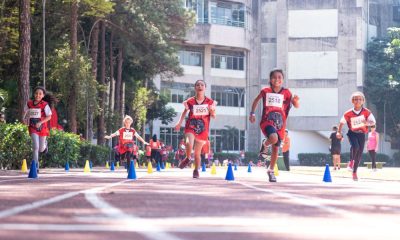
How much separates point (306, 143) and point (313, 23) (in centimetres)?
1191

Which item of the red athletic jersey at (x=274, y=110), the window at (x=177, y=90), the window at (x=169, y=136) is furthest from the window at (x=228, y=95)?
the red athletic jersey at (x=274, y=110)

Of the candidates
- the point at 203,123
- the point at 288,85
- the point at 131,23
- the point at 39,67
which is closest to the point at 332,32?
the point at 288,85

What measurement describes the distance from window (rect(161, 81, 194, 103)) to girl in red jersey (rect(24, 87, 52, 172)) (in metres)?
58.5

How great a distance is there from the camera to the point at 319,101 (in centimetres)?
7538

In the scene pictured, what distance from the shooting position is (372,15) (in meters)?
79.5

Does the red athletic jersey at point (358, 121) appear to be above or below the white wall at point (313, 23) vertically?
below

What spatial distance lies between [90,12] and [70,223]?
98.6 ft

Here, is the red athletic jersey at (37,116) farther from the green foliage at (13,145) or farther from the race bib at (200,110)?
the green foliage at (13,145)

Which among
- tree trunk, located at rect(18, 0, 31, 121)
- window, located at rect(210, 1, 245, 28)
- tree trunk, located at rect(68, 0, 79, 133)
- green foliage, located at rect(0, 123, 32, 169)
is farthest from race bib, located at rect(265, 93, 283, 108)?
window, located at rect(210, 1, 245, 28)

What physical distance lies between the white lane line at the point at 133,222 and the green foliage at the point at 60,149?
22045 millimetres

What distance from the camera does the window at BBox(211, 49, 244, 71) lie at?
76.9m

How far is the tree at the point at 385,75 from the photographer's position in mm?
74375

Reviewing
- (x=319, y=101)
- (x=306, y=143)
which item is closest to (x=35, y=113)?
(x=319, y=101)

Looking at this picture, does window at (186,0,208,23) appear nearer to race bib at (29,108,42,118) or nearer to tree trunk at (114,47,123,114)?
tree trunk at (114,47,123,114)
